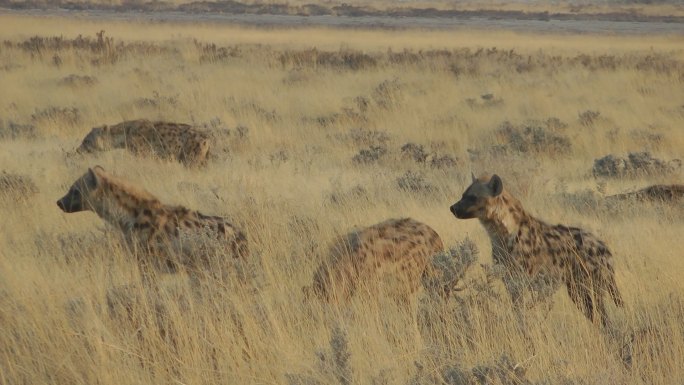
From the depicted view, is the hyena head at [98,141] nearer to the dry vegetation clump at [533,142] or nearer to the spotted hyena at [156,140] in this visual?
the spotted hyena at [156,140]

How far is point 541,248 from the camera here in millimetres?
6543

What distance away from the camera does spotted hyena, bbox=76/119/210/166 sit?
12.0 metres

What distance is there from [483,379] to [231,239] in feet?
9.00

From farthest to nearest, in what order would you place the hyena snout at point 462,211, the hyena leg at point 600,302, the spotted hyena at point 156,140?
the spotted hyena at point 156,140 < the hyena snout at point 462,211 < the hyena leg at point 600,302

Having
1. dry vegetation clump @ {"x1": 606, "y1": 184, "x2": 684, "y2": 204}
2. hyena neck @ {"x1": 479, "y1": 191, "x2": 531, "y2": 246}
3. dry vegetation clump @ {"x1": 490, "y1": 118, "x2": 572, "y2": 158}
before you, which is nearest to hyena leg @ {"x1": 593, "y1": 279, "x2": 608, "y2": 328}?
hyena neck @ {"x1": 479, "y1": 191, "x2": 531, "y2": 246}

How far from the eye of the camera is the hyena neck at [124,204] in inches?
272

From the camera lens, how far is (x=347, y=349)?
501cm

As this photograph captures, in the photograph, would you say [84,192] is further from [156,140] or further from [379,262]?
[156,140]

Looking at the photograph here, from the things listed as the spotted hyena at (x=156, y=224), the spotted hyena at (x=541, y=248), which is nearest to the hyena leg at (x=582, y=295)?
the spotted hyena at (x=541, y=248)

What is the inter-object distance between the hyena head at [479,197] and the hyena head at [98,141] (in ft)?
22.7

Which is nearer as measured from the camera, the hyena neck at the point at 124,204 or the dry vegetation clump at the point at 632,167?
the hyena neck at the point at 124,204

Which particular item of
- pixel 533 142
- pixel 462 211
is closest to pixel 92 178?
pixel 462 211

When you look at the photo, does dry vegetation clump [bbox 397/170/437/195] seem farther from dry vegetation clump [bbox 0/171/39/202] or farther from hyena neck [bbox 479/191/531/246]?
dry vegetation clump [bbox 0/171/39/202]

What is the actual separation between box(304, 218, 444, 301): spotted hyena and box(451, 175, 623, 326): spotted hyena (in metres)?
0.42
